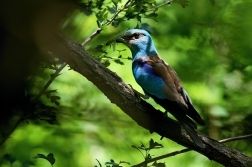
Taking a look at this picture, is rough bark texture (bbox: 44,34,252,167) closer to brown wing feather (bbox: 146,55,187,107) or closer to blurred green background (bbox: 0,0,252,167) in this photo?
brown wing feather (bbox: 146,55,187,107)

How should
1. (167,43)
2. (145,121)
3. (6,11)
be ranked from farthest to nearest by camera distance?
(167,43) → (145,121) → (6,11)

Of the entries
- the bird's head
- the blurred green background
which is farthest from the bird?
the blurred green background

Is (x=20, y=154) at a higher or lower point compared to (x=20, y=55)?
higher

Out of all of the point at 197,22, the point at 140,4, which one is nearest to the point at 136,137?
the point at 197,22

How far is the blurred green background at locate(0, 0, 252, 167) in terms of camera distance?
2725mm

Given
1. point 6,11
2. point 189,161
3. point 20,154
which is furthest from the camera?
point 189,161

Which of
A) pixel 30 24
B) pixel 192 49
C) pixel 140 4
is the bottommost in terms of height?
pixel 30 24

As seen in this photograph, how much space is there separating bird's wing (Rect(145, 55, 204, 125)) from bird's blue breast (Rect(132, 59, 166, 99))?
0.07 ft

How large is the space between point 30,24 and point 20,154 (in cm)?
178

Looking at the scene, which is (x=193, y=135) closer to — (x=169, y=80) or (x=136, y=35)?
(x=169, y=80)

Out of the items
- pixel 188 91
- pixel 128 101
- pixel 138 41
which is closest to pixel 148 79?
pixel 138 41

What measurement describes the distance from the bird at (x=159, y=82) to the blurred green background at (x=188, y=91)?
0.26 m

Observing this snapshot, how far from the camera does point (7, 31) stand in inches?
32.5

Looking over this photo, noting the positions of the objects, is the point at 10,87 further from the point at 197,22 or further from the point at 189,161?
the point at 197,22
